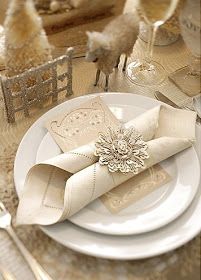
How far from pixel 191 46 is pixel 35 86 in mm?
269

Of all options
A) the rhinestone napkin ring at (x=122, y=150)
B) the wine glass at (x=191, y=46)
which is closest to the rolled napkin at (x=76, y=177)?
the rhinestone napkin ring at (x=122, y=150)

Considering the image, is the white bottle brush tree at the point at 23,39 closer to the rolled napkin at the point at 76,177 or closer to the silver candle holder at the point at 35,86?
the silver candle holder at the point at 35,86

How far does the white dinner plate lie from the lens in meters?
0.57

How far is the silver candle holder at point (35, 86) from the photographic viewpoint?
0.70 meters

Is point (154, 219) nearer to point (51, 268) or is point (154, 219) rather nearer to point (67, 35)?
point (51, 268)

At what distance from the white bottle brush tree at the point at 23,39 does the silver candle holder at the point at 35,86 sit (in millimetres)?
17

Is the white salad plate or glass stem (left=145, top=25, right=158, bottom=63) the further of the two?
glass stem (left=145, top=25, right=158, bottom=63)

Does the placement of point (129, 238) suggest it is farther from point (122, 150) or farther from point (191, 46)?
point (191, 46)

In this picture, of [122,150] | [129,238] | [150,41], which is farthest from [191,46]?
[129,238]

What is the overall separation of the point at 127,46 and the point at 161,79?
16 centimetres

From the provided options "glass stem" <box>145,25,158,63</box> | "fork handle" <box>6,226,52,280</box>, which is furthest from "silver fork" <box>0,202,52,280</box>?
"glass stem" <box>145,25,158,63</box>

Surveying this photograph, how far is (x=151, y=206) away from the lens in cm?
60

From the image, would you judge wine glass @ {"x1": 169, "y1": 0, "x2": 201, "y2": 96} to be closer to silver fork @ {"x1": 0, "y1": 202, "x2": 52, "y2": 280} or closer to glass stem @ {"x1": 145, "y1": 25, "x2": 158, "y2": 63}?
glass stem @ {"x1": 145, "y1": 25, "x2": 158, "y2": 63}

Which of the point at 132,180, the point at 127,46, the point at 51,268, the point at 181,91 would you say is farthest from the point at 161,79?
the point at 51,268
